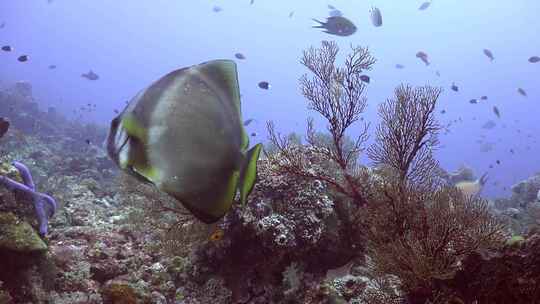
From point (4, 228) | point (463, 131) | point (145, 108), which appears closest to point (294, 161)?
point (4, 228)

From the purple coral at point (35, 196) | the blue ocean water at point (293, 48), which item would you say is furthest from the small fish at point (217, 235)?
the blue ocean water at point (293, 48)

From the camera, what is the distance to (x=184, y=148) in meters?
1.21

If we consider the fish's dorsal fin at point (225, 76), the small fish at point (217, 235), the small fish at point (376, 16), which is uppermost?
the fish's dorsal fin at point (225, 76)

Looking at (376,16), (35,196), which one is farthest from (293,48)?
(35,196)

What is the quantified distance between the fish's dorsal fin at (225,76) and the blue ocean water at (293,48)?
7023 centimetres

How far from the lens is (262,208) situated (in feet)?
14.5

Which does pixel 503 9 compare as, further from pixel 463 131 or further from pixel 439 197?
pixel 439 197

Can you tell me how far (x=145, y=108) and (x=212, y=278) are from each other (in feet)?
12.5

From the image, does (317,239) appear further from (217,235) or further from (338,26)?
(338,26)

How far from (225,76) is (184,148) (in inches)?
15.8

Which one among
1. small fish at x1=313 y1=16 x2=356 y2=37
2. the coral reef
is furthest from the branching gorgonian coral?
small fish at x1=313 y1=16 x2=356 y2=37

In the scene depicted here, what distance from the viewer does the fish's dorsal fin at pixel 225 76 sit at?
4.66ft

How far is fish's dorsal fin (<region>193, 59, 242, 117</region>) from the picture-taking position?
4.66 feet

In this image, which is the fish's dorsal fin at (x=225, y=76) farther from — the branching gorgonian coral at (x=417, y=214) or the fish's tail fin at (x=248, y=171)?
the branching gorgonian coral at (x=417, y=214)
